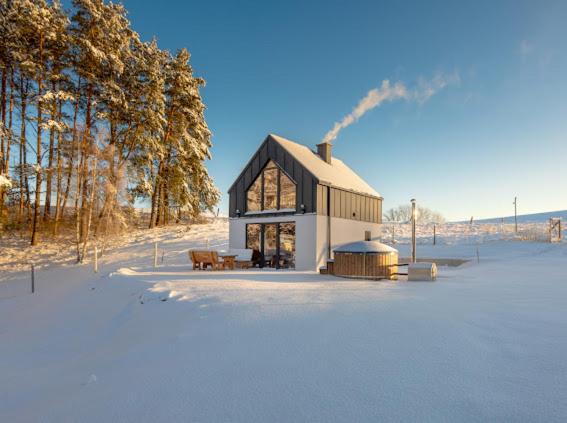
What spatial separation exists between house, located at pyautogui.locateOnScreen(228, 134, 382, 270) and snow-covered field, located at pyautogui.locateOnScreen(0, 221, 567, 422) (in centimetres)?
509

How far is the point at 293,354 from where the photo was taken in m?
5.13

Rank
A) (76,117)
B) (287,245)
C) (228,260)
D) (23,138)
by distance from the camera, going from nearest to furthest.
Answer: (228,260) < (287,245) < (23,138) < (76,117)

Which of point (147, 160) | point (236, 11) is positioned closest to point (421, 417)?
point (236, 11)

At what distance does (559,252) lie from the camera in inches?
810

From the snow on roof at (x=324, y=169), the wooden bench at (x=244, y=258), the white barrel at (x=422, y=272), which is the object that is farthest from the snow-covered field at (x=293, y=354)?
the snow on roof at (x=324, y=169)

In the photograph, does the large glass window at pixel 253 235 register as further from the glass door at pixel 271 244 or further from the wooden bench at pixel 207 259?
the wooden bench at pixel 207 259

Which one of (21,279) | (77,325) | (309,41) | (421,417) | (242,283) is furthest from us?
(309,41)

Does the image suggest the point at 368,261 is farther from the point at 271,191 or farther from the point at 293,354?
the point at 293,354

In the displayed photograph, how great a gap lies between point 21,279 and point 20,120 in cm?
1040

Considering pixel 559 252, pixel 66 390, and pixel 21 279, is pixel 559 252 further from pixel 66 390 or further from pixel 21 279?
pixel 21 279

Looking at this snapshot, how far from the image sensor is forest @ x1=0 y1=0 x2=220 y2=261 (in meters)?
19.4

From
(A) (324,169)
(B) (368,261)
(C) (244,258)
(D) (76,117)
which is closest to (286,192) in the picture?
(A) (324,169)

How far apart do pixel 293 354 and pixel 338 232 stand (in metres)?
11.9

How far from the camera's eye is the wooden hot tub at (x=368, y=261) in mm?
12320
